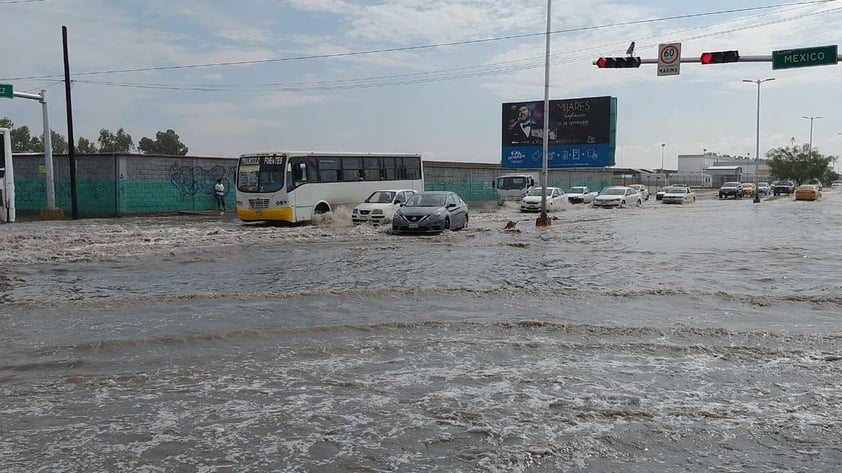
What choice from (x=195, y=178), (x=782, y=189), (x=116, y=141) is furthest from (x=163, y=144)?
(x=782, y=189)

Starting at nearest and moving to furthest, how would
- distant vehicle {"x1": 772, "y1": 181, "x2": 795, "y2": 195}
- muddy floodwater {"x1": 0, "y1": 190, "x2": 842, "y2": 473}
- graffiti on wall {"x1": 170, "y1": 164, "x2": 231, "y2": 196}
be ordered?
muddy floodwater {"x1": 0, "y1": 190, "x2": 842, "y2": 473}
graffiti on wall {"x1": 170, "y1": 164, "x2": 231, "y2": 196}
distant vehicle {"x1": 772, "y1": 181, "x2": 795, "y2": 195}

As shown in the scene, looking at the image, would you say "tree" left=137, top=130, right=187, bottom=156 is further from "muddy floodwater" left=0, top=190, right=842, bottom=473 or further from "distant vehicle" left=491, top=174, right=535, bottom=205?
"muddy floodwater" left=0, top=190, right=842, bottom=473

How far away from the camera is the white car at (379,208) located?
24.8 m

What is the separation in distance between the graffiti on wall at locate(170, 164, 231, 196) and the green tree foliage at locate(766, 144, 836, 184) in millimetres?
86711

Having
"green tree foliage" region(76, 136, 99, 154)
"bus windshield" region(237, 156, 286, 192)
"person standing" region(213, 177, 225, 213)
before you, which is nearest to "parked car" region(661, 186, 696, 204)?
"person standing" region(213, 177, 225, 213)

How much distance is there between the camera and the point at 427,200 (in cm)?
2327

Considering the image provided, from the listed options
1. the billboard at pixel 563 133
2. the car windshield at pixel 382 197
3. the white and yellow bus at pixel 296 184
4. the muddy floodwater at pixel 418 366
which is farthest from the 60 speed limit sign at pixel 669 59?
the billboard at pixel 563 133

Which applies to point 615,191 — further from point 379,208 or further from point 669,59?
point 379,208

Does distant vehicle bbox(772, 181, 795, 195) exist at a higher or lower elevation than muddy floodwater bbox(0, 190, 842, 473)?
higher

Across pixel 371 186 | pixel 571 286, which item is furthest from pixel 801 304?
pixel 371 186

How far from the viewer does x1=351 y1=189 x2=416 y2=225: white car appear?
2480 centimetres

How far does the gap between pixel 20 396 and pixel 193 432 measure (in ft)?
6.42

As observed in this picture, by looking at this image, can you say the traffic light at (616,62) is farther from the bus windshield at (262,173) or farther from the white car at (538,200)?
the white car at (538,200)

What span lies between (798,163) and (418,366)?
105257 millimetres
